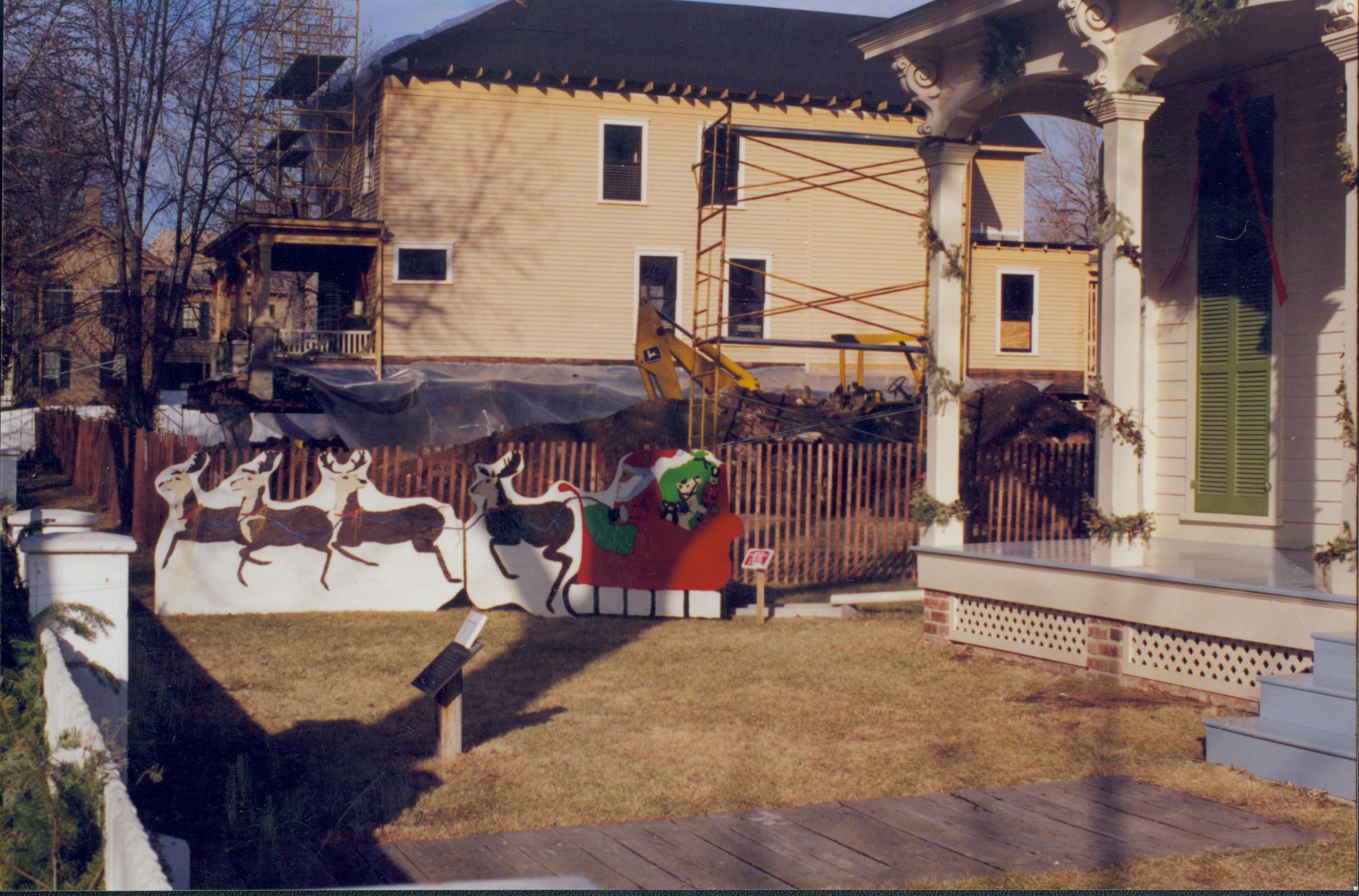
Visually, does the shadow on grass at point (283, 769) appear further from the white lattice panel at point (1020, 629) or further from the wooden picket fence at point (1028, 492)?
the wooden picket fence at point (1028, 492)

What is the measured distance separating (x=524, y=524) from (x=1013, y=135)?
73.6 feet

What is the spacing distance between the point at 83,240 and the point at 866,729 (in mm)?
12925

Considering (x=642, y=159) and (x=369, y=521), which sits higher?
(x=642, y=159)

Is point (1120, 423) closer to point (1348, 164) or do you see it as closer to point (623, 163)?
point (1348, 164)

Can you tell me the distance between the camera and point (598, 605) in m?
12.1

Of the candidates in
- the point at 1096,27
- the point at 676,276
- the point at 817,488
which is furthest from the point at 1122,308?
the point at 676,276

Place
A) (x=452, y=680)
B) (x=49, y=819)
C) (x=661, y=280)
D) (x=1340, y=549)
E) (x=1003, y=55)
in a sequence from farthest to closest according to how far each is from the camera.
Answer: (x=661, y=280) → (x=1003, y=55) → (x=1340, y=549) → (x=452, y=680) → (x=49, y=819)

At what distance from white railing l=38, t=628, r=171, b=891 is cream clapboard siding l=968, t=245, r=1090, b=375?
25.8 meters

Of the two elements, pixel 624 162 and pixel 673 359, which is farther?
pixel 624 162

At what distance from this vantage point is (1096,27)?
8.72 metres

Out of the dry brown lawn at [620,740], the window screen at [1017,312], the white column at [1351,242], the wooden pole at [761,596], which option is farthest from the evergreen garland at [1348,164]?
the window screen at [1017,312]

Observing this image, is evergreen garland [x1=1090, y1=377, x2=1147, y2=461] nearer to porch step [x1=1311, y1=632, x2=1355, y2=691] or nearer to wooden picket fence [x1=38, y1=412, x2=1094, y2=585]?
porch step [x1=1311, y1=632, x2=1355, y2=691]

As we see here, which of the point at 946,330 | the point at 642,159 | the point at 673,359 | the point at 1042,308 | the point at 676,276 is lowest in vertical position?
the point at 946,330

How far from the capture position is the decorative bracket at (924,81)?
10414 millimetres
